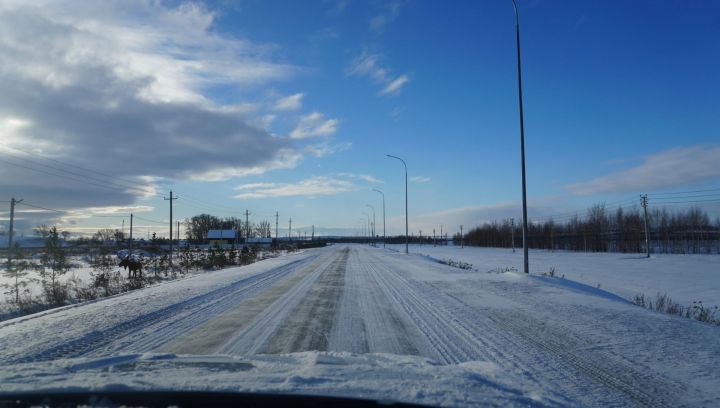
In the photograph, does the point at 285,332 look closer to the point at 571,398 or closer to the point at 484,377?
the point at 484,377

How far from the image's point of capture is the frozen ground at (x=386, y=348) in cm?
435

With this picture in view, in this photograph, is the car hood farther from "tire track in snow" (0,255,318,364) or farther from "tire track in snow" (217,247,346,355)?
"tire track in snow" (0,255,318,364)

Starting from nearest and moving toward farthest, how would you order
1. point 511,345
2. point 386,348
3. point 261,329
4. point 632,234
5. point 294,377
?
point 294,377
point 386,348
point 511,345
point 261,329
point 632,234

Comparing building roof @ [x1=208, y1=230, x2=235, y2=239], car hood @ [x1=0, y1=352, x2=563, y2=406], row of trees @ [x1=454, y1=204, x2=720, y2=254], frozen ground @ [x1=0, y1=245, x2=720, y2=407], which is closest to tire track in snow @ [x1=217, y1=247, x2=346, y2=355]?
frozen ground @ [x1=0, y1=245, x2=720, y2=407]

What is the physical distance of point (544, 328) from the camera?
8.48 metres

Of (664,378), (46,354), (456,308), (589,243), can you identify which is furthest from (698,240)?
(46,354)

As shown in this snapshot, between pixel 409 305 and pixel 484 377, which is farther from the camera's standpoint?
pixel 409 305

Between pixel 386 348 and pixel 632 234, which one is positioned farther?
pixel 632 234

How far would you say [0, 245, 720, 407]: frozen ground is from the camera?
4348 millimetres

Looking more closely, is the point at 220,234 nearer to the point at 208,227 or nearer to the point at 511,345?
the point at 208,227

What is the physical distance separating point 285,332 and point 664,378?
557 cm

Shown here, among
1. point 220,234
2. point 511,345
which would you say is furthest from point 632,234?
point 220,234

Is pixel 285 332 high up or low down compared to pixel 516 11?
down

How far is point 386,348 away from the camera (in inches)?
265
